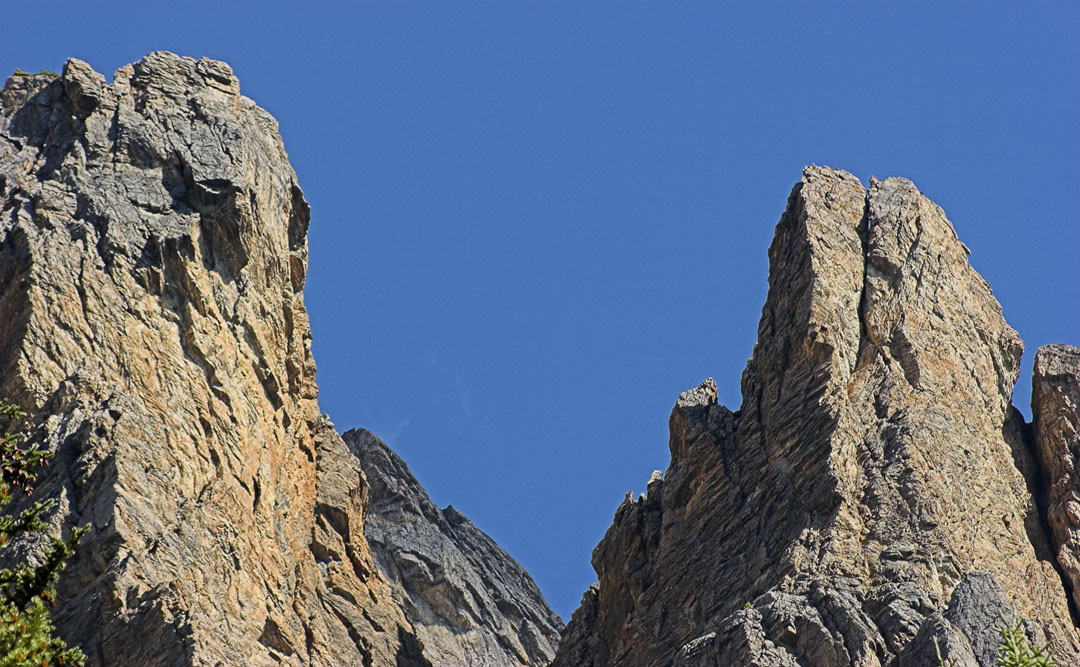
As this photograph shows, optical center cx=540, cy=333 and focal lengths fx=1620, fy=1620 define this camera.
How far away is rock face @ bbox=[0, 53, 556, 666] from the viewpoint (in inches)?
2891

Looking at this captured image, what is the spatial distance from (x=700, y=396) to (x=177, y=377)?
28663mm

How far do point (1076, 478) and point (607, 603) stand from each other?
82.9ft

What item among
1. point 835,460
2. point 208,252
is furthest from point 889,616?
point 208,252

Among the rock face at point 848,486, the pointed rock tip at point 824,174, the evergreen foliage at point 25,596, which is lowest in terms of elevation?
the evergreen foliage at point 25,596

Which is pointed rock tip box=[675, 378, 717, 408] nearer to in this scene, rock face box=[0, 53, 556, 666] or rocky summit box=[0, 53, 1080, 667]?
rocky summit box=[0, 53, 1080, 667]

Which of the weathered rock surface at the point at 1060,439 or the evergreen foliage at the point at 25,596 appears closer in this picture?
the evergreen foliage at the point at 25,596

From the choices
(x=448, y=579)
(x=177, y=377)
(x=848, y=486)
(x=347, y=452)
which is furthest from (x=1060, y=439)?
(x=177, y=377)

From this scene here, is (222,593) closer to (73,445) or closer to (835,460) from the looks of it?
(73,445)

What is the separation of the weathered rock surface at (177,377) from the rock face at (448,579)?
29.9 ft

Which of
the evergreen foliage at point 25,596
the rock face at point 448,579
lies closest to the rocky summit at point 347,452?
the rock face at point 448,579

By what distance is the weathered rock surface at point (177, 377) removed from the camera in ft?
241

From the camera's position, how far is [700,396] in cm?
9088

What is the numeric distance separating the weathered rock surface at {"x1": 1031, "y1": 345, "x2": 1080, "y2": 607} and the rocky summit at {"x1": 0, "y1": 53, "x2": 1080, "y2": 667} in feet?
0.44

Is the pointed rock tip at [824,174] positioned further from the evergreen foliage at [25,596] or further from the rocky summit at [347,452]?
the evergreen foliage at [25,596]
